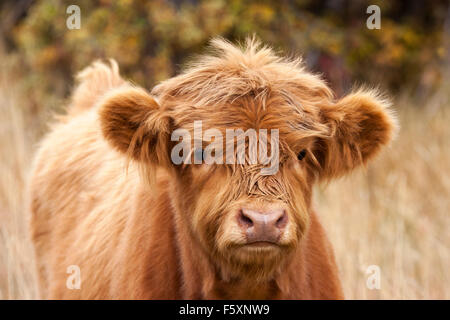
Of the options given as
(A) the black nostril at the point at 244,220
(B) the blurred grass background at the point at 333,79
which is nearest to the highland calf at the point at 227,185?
(A) the black nostril at the point at 244,220

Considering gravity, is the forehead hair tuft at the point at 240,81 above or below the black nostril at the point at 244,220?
above

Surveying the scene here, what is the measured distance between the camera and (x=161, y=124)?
124 inches

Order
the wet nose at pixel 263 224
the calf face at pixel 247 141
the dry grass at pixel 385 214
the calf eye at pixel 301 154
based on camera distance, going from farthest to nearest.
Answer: the dry grass at pixel 385 214 → the calf eye at pixel 301 154 → the calf face at pixel 247 141 → the wet nose at pixel 263 224

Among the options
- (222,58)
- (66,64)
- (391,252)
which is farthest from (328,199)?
(66,64)

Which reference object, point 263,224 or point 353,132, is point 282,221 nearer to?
point 263,224

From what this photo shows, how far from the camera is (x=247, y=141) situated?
116 inches

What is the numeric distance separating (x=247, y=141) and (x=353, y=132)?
66 centimetres

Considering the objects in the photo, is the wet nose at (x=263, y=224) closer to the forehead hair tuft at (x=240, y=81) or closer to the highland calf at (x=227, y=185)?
the highland calf at (x=227, y=185)

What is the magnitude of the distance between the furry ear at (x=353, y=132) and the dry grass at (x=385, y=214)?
1.86 metres

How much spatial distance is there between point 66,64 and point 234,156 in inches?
309

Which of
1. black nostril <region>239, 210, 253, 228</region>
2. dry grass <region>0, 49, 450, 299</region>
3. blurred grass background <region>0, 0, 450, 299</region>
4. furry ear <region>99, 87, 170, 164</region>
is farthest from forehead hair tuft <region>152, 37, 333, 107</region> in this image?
dry grass <region>0, 49, 450, 299</region>

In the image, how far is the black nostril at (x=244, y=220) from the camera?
2.73 m

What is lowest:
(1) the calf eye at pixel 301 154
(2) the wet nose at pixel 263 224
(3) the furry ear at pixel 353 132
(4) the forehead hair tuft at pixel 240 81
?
(2) the wet nose at pixel 263 224

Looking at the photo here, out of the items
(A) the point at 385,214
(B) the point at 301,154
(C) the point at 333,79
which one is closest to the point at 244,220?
(B) the point at 301,154
